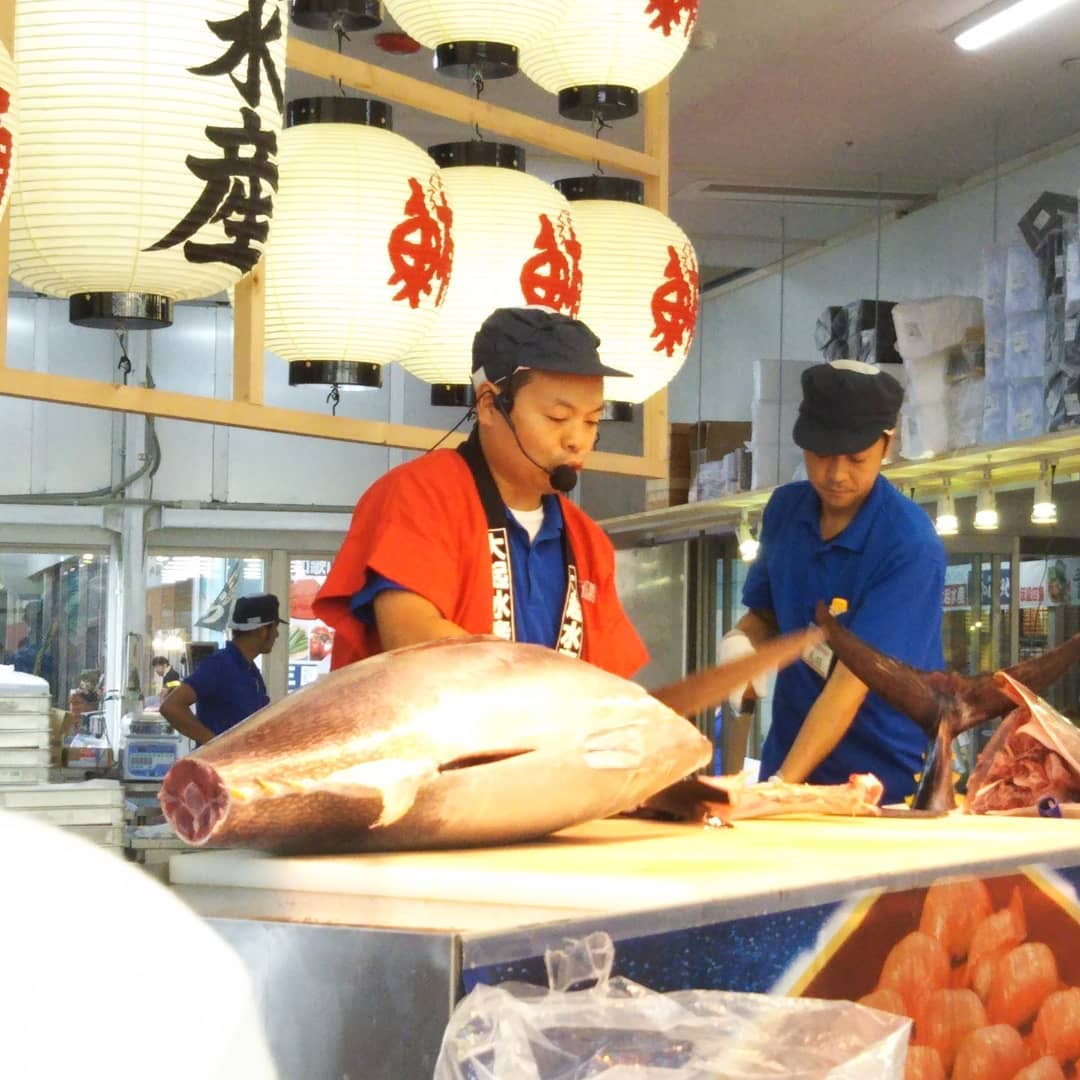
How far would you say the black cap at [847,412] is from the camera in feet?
9.94

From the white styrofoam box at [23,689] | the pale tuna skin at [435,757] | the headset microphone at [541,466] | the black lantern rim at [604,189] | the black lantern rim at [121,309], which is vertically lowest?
the white styrofoam box at [23,689]

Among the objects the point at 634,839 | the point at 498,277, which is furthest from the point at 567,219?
the point at 634,839

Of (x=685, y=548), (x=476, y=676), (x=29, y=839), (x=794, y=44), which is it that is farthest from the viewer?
(x=685, y=548)

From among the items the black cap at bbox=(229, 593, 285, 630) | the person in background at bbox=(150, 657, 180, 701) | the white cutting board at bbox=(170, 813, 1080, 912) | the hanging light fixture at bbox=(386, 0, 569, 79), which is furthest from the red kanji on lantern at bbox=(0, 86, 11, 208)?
the person in background at bbox=(150, 657, 180, 701)

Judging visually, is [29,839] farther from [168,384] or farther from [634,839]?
[168,384]

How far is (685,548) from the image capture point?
10195 millimetres

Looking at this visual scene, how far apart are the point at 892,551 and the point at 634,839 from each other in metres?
1.71

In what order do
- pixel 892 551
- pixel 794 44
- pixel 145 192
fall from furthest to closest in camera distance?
pixel 794 44 < pixel 892 551 < pixel 145 192

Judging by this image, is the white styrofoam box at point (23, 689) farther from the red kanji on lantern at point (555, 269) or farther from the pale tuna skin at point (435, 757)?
the pale tuna skin at point (435, 757)

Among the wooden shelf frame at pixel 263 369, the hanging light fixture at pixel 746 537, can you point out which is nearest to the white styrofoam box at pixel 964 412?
the hanging light fixture at pixel 746 537

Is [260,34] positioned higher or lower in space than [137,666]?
higher

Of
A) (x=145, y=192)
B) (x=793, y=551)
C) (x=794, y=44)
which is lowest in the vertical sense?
(x=793, y=551)

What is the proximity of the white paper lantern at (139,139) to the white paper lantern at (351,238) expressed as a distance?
17.9 inches

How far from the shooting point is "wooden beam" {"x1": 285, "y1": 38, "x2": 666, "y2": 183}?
3676mm
